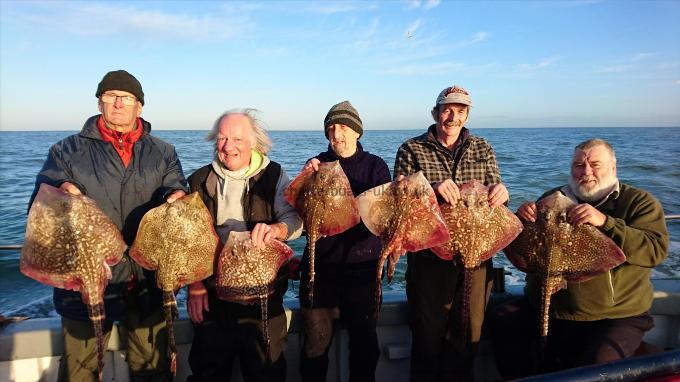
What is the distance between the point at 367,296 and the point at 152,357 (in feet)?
6.25

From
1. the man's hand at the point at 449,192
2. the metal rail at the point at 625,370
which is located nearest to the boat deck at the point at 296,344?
the man's hand at the point at 449,192

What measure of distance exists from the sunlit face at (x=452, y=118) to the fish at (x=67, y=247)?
2.87 metres

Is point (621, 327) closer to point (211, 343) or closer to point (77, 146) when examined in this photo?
point (211, 343)

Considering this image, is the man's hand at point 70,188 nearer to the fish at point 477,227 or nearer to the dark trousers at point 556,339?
the fish at point 477,227

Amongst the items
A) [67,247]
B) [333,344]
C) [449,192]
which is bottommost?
[333,344]

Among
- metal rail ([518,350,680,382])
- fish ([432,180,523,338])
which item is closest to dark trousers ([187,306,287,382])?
fish ([432,180,523,338])

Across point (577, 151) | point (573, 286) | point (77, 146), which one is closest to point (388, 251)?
point (573, 286)

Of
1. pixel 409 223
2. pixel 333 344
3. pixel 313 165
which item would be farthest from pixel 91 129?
pixel 333 344

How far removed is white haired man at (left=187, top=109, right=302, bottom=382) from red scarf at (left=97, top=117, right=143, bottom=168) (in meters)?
0.55

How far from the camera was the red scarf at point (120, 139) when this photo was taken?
3229 mm

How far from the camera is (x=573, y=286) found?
3.28 m

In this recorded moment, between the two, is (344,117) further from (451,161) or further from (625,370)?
(625,370)

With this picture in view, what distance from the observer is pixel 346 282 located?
3.38 m

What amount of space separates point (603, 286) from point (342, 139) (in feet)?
7.93
